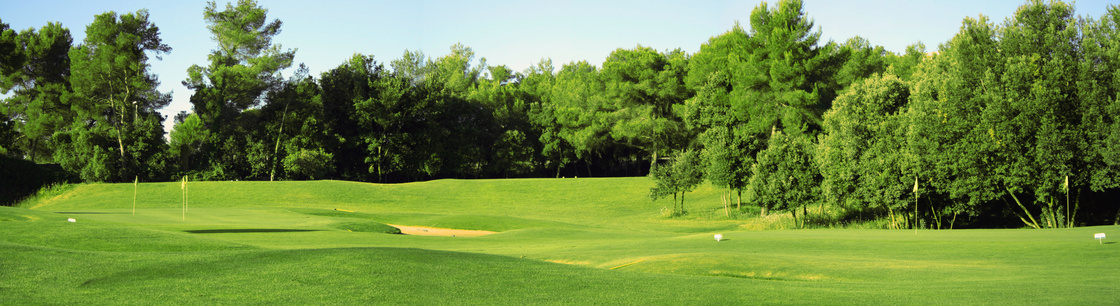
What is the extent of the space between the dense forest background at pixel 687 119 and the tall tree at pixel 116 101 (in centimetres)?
17

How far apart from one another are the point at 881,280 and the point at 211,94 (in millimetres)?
61337

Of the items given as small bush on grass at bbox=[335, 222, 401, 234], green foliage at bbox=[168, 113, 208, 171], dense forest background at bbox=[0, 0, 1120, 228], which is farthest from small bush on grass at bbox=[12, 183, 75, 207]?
small bush on grass at bbox=[335, 222, 401, 234]

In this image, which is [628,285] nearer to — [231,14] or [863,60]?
[863,60]

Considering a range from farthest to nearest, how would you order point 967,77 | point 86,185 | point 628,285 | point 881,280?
point 86,185 → point 967,77 → point 881,280 → point 628,285

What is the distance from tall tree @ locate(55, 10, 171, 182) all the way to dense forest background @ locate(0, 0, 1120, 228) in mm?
172

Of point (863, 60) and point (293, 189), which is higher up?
point (863, 60)

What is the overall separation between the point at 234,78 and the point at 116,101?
955 cm


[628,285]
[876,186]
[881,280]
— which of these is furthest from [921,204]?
[628,285]

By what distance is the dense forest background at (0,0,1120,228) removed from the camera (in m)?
29.8

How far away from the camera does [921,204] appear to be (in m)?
32.9

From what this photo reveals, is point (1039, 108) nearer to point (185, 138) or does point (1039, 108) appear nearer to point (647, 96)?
point (647, 96)

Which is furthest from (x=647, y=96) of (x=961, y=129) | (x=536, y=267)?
(x=536, y=267)

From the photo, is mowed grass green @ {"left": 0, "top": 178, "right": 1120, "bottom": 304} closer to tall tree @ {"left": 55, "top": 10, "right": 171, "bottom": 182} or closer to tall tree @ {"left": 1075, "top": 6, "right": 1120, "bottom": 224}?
tall tree @ {"left": 1075, "top": 6, "right": 1120, "bottom": 224}

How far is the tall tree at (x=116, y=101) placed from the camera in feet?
183
